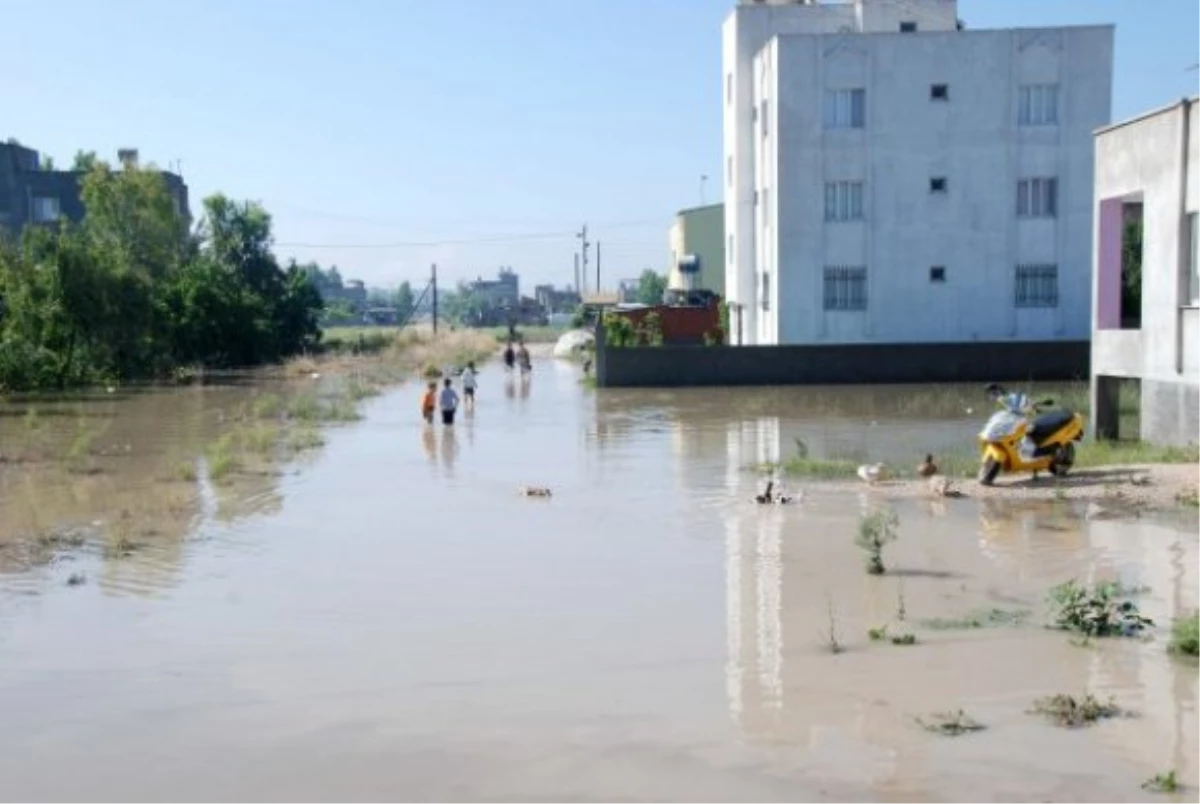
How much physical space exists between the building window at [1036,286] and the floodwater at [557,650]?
1097 inches

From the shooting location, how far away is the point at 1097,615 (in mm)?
9023

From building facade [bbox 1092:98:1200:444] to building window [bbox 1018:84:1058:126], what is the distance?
877 inches

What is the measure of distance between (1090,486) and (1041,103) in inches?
1194

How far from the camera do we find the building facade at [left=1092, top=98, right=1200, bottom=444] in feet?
59.7


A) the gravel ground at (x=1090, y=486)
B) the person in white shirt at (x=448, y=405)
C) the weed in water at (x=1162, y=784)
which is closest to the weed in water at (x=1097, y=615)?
the weed in water at (x=1162, y=784)

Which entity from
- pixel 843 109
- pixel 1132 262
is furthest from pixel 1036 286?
pixel 843 109

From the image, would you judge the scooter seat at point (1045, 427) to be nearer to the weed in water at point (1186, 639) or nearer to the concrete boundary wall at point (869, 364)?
the weed in water at point (1186, 639)

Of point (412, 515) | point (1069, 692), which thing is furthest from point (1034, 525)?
point (412, 515)

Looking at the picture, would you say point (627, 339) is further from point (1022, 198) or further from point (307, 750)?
point (307, 750)

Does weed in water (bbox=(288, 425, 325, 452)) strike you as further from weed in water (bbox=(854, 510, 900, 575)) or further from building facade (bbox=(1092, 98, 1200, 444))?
weed in water (bbox=(854, 510, 900, 575))

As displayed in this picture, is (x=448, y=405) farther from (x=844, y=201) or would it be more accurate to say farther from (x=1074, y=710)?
(x=1074, y=710)

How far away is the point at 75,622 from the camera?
10.2m

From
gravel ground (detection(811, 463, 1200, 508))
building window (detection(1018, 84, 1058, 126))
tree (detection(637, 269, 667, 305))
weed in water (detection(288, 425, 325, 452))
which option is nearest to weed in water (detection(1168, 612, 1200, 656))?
gravel ground (detection(811, 463, 1200, 508))

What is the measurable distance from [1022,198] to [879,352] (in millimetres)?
8003
